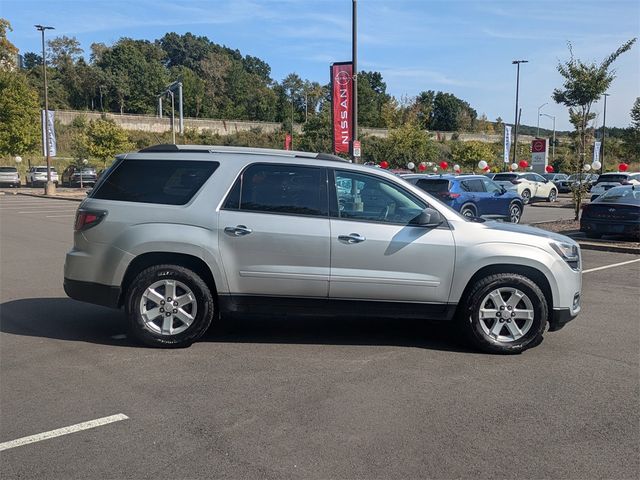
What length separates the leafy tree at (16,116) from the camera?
44438mm

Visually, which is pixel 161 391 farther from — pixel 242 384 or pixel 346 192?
pixel 346 192

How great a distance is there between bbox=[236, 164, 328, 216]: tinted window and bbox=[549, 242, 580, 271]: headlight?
7.43 feet

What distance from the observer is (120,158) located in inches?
236

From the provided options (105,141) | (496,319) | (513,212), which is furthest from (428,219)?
(105,141)

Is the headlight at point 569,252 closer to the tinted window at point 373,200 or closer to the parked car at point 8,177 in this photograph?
the tinted window at point 373,200

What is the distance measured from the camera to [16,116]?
44781 millimetres

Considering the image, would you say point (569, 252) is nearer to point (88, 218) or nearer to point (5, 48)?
point (88, 218)

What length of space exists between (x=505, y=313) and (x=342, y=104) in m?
14.5

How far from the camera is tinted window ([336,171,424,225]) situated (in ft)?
18.6

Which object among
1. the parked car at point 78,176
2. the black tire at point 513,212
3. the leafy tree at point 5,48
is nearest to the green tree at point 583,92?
the black tire at point 513,212

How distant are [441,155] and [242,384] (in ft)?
212

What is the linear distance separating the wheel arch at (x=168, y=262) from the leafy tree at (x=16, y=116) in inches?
1764

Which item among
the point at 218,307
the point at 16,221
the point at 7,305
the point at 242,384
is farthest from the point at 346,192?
the point at 16,221

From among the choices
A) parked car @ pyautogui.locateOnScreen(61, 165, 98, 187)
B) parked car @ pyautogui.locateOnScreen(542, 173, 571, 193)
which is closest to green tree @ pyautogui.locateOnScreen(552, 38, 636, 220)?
parked car @ pyautogui.locateOnScreen(542, 173, 571, 193)
